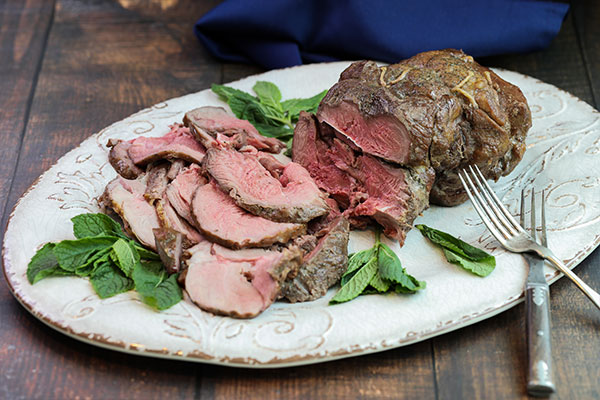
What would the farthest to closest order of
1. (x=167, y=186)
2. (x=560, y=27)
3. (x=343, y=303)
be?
(x=560, y=27), (x=167, y=186), (x=343, y=303)

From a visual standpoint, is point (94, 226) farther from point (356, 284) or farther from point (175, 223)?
point (356, 284)

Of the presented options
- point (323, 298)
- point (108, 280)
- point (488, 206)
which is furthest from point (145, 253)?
point (488, 206)

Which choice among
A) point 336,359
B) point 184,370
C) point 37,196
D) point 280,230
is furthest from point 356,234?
point 37,196

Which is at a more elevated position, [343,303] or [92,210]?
[92,210]

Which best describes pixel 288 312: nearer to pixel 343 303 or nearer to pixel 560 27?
pixel 343 303

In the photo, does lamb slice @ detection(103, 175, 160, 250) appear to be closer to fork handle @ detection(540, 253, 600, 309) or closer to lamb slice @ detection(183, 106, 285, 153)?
lamb slice @ detection(183, 106, 285, 153)

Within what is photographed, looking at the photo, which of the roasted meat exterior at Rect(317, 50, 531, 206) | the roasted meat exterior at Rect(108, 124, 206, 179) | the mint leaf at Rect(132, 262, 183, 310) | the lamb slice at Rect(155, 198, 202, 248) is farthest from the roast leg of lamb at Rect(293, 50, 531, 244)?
the mint leaf at Rect(132, 262, 183, 310)

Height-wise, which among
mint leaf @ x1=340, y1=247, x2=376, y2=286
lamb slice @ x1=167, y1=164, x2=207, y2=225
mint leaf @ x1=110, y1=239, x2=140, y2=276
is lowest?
mint leaf @ x1=340, y1=247, x2=376, y2=286

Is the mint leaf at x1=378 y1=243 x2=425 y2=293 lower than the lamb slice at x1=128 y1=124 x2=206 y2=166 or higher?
lower
